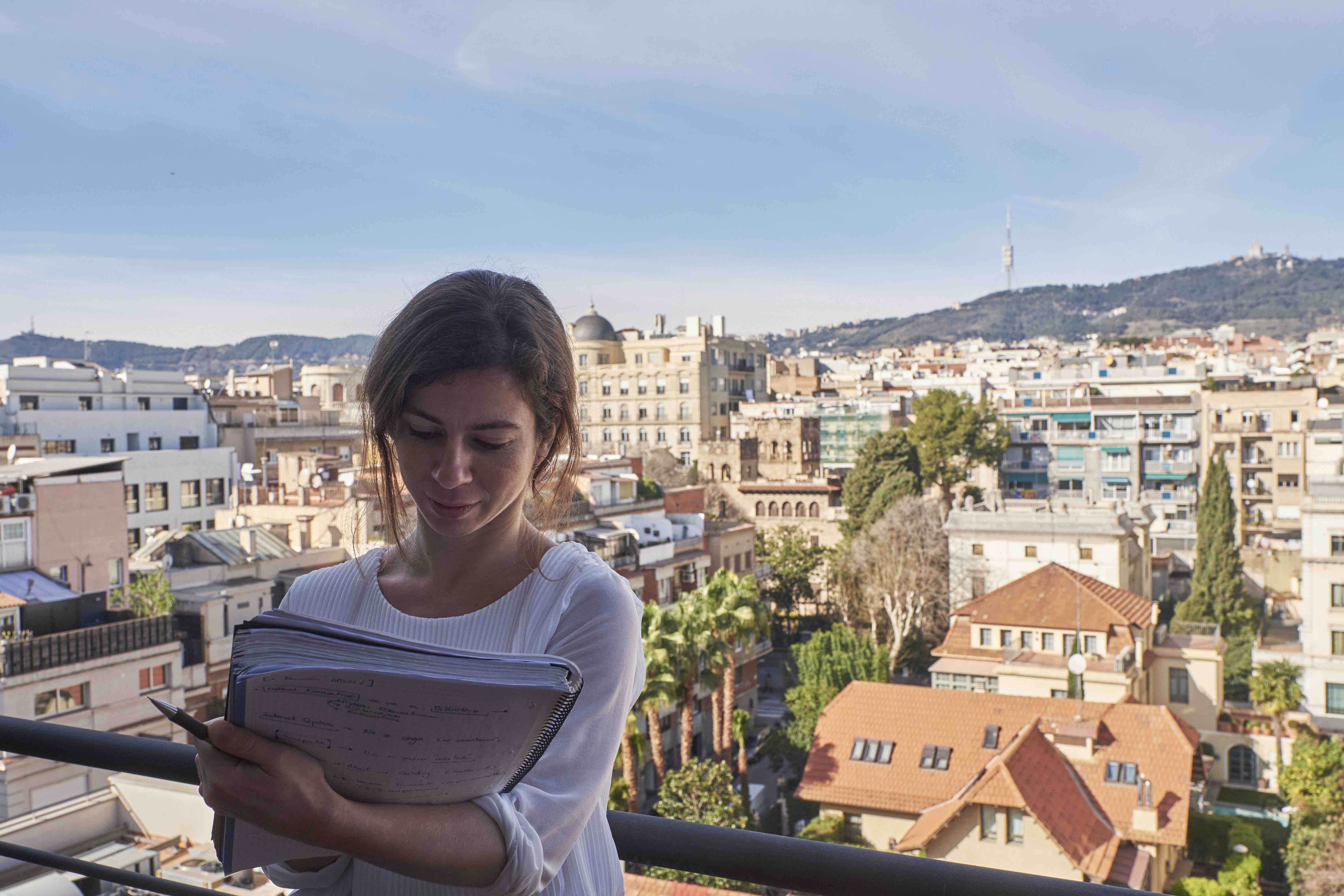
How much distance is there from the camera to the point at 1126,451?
132ft

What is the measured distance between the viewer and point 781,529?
34.9 metres

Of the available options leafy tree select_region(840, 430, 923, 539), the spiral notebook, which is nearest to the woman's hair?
the spiral notebook

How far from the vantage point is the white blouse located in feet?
3.40

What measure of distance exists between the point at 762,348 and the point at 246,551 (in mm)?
40675

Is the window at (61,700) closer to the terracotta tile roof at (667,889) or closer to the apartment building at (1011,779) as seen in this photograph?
the terracotta tile roof at (667,889)

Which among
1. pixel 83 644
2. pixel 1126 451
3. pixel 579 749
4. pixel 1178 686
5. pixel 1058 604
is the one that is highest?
pixel 579 749

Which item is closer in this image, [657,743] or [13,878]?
[13,878]

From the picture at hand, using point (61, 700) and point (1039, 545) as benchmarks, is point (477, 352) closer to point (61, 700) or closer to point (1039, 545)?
point (61, 700)

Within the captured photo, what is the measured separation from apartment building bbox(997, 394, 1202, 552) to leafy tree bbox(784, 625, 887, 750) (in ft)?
62.5

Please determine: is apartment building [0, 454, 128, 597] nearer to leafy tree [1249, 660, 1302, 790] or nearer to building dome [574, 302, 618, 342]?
leafy tree [1249, 660, 1302, 790]

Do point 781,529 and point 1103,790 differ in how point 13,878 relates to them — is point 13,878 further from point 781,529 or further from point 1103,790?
point 781,529

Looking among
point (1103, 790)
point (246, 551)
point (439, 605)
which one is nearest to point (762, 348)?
point (246, 551)

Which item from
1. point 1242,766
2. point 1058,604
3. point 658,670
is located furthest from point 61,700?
point 1242,766

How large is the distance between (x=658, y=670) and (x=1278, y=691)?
13415 mm
